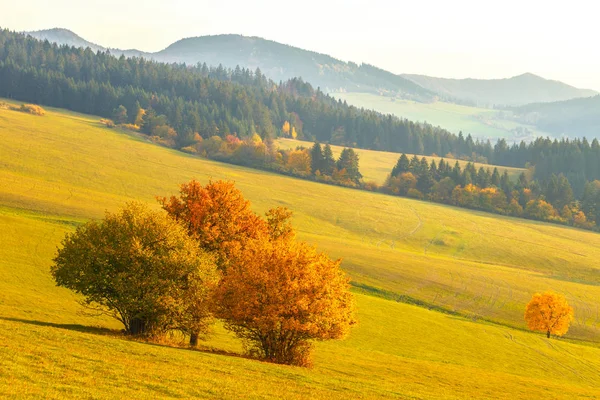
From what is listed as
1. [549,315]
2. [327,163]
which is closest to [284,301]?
[549,315]

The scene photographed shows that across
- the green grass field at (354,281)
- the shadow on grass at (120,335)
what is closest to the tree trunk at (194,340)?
the shadow on grass at (120,335)

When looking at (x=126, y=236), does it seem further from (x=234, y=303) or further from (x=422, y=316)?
(x=422, y=316)

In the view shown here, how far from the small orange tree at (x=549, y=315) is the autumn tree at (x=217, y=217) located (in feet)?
151

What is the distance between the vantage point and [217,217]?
4766cm

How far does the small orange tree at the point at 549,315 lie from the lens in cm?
7619

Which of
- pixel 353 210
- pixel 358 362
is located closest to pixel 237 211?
pixel 358 362

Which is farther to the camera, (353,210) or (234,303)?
(353,210)

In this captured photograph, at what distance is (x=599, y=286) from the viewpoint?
10506cm

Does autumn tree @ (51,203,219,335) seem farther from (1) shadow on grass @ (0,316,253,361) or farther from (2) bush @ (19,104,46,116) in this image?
(2) bush @ (19,104,46,116)

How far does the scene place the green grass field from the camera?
88.1ft

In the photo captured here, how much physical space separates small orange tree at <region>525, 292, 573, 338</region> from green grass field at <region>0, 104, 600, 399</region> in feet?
6.26

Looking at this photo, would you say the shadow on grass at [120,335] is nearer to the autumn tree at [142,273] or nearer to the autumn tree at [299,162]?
the autumn tree at [142,273]

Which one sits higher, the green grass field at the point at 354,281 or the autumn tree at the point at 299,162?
the autumn tree at the point at 299,162

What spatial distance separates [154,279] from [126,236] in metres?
3.97
